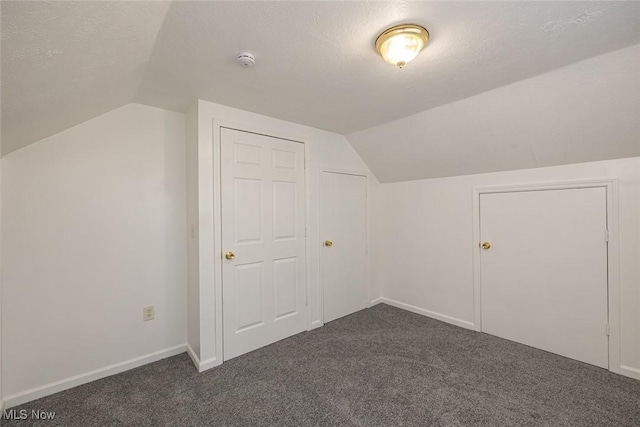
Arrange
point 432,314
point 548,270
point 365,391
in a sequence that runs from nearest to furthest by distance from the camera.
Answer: point 365,391 < point 548,270 < point 432,314

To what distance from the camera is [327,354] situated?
233 centimetres

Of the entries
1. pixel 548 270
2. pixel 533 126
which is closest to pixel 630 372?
pixel 548 270

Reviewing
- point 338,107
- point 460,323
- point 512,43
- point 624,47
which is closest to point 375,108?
point 338,107

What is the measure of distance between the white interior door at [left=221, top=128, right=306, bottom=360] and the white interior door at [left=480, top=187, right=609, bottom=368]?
6.31ft

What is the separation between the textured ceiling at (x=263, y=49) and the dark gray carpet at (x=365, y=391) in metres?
1.81

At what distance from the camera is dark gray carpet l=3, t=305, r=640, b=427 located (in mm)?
1614

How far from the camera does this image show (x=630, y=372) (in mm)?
1952

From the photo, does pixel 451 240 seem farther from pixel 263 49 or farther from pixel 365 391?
pixel 263 49

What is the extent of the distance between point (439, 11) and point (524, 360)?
261cm

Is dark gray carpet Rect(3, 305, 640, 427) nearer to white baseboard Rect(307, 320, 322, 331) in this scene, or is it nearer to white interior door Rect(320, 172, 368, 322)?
white baseboard Rect(307, 320, 322, 331)

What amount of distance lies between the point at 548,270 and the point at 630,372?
816mm

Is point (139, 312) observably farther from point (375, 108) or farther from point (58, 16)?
point (375, 108)

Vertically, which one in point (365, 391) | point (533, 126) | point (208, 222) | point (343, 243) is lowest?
point (365, 391)

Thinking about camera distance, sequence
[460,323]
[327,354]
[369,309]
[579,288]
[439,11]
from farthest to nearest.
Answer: [369,309]
[460,323]
[327,354]
[579,288]
[439,11]
